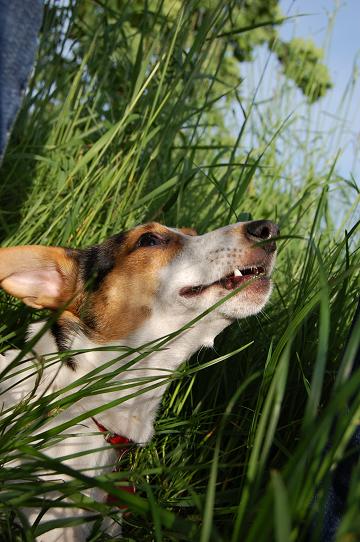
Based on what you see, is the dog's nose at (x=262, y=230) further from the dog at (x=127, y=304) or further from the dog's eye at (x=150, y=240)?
the dog's eye at (x=150, y=240)

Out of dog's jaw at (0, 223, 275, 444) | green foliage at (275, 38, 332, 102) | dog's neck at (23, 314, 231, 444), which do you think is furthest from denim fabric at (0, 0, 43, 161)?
green foliage at (275, 38, 332, 102)

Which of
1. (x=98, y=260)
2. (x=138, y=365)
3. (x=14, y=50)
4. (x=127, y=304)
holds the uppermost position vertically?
(x=14, y=50)

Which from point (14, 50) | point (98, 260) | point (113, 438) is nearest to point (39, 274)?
point (98, 260)

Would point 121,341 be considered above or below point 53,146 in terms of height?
below

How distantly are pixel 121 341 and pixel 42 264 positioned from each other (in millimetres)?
440

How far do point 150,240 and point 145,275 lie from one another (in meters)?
0.17

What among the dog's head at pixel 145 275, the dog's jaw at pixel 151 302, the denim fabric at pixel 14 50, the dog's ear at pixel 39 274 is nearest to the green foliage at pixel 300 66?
the dog's head at pixel 145 275

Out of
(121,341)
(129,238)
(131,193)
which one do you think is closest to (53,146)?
(131,193)

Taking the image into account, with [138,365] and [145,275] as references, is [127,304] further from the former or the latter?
[138,365]

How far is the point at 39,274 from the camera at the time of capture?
8.13ft

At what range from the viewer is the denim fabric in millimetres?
1599

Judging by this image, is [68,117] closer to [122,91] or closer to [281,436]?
[122,91]

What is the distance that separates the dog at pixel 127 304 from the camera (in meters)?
2.17

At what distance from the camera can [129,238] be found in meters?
2.65
